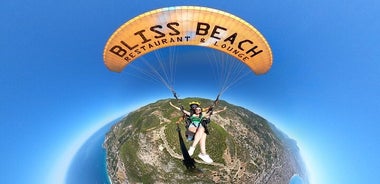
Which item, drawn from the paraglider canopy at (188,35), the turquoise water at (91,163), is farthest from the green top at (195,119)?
the turquoise water at (91,163)

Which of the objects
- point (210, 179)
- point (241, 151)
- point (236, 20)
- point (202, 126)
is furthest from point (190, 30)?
point (241, 151)

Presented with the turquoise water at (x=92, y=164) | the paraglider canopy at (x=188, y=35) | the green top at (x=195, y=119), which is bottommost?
the turquoise water at (x=92, y=164)

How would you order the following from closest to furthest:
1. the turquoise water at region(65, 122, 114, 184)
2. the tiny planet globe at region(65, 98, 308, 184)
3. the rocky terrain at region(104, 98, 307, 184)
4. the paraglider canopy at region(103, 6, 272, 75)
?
the paraglider canopy at region(103, 6, 272, 75)
the turquoise water at region(65, 122, 114, 184)
the tiny planet globe at region(65, 98, 308, 184)
the rocky terrain at region(104, 98, 307, 184)

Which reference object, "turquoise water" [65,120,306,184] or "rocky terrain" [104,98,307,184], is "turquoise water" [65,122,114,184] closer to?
"turquoise water" [65,120,306,184]

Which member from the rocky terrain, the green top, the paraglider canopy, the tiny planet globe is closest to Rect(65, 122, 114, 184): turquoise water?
the tiny planet globe

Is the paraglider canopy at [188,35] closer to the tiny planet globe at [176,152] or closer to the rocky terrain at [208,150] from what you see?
the rocky terrain at [208,150]

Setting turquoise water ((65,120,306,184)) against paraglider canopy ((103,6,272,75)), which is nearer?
paraglider canopy ((103,6,272,75))
